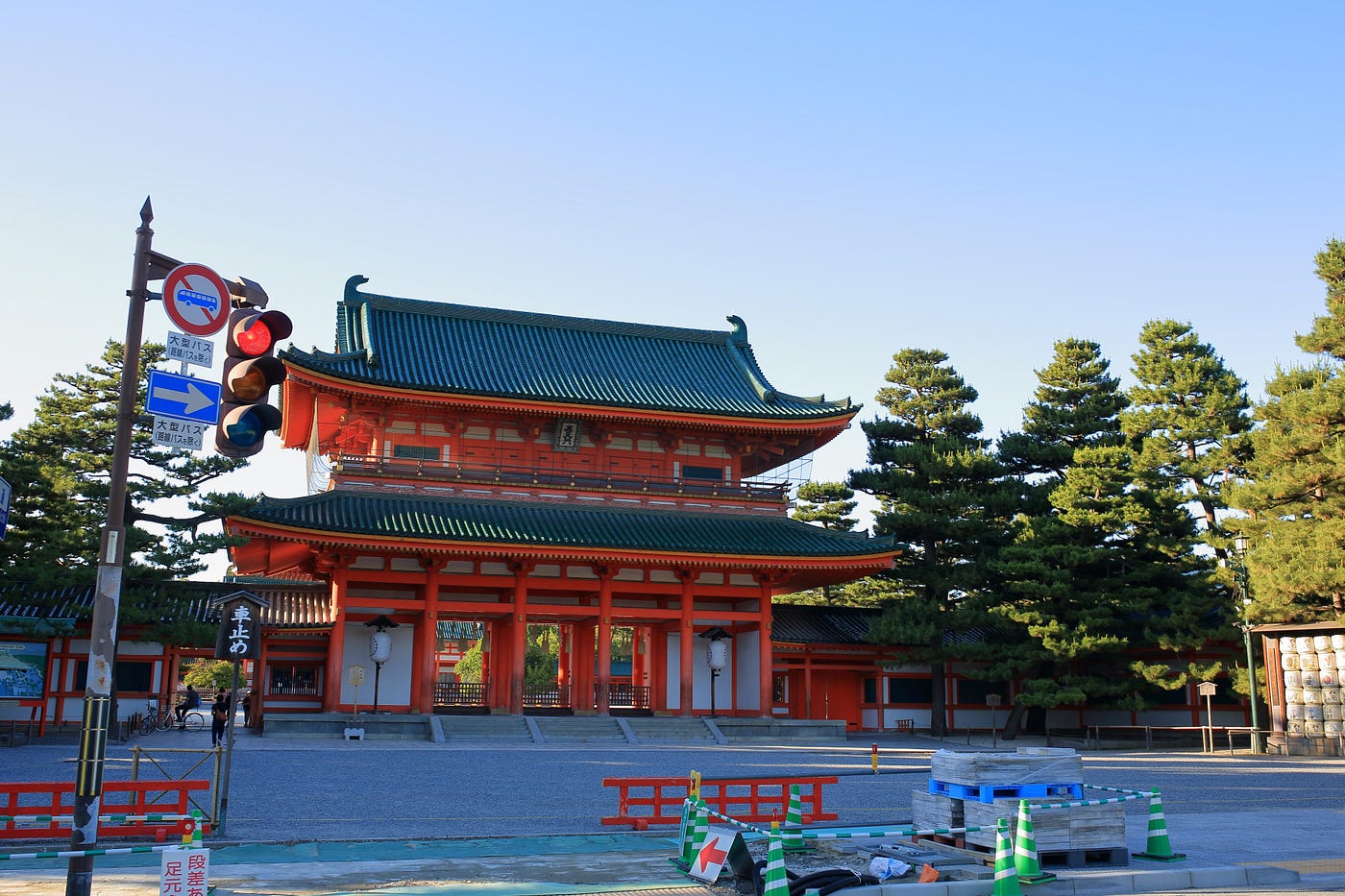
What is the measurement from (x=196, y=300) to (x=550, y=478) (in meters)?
24.9

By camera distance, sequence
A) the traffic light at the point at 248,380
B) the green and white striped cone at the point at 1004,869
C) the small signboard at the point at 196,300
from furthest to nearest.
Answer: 1. the green and white striped cone at the point at 1004,869
2. the small signboard at the point at 196,300
3. the traffic light at the point at 248,380

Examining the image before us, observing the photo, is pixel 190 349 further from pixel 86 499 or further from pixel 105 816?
pixel 86 499

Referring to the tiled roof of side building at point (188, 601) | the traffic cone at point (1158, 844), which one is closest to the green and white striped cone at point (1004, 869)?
the traffic cone at point (1158, 844)

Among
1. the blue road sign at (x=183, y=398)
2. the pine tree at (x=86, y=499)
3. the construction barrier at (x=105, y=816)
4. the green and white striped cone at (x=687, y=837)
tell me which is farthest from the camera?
the pine tree at (x=86, y=499)

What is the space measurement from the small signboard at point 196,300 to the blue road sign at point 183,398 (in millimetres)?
531

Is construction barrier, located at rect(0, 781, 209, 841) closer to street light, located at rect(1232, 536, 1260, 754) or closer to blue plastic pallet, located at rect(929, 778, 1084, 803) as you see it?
blue plastic pallet, located at rect(929, 778, 1084, 803)

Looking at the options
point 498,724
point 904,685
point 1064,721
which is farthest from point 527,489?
point 1064,721

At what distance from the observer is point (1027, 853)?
1126cm

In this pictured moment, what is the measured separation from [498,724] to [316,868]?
1837cm

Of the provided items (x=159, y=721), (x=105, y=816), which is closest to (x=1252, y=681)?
(x=105, y=816)

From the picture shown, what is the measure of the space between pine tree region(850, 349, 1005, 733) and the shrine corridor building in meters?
3.03

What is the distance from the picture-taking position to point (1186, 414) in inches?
1483

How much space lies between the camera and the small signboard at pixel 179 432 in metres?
9.02

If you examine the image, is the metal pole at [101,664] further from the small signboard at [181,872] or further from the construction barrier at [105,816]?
the construction barrier at [105,816]
